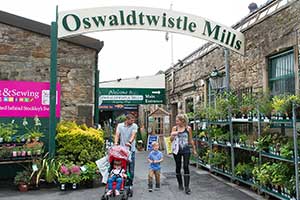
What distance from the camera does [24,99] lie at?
762cm

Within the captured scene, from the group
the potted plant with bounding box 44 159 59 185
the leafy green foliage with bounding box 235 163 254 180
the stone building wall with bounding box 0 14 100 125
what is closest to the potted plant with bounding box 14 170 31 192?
the potted plant with bounding box 44 159 59 185

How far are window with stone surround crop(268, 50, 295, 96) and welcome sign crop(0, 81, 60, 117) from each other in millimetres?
5114

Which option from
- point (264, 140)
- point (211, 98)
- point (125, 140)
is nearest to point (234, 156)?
point (264, 140)

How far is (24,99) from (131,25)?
9.88ft

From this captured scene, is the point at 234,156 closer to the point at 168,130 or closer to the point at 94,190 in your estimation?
the point at 94,190

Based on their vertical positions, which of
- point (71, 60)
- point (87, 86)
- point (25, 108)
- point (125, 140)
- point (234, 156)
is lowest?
point (234, 156)

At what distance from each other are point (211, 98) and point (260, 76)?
371 cm

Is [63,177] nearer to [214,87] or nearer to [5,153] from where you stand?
[5,153]

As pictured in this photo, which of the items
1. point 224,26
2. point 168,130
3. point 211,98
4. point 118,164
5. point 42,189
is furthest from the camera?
point 168,130

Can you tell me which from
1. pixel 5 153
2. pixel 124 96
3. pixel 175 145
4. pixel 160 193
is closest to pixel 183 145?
pixel 175 145

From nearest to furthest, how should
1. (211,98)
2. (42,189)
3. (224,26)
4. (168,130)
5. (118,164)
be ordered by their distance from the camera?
1. (118,164)
2. (42,189)
3. (224,26)
4. (211,98)
5. (168,130)

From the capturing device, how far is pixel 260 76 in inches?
294

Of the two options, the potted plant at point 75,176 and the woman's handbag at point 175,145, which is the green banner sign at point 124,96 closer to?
the potted plant at point 75,176

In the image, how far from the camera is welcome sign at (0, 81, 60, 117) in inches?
295
